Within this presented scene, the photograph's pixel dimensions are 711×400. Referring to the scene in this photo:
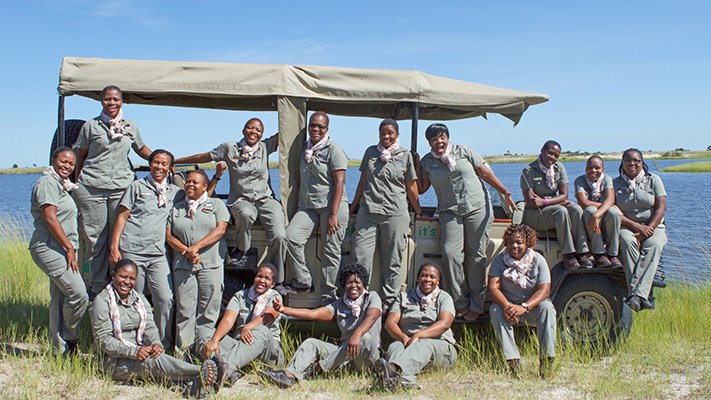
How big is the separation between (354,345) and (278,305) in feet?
2.37

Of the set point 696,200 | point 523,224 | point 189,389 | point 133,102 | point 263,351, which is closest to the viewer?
point 189,389

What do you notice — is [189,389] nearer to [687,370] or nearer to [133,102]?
[133,102]

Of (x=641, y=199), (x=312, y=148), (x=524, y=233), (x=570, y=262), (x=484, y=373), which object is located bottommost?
(x=484, y=373)

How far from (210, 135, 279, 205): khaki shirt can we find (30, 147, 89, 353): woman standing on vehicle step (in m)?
1.26

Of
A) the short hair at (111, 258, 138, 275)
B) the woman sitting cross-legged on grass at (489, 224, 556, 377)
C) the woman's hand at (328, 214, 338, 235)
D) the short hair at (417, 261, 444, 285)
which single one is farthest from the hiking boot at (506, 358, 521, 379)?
the short hair at (111, 258, 138, 275)

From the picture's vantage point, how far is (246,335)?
5.93 metres

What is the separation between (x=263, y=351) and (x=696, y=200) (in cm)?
2593

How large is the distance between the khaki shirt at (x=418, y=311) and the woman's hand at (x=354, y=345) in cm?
47

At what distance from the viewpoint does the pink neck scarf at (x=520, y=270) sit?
621cm

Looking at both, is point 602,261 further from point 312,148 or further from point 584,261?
point 312,148

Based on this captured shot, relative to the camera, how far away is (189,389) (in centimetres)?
550

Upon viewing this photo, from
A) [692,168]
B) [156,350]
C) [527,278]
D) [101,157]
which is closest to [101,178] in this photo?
[101,157]

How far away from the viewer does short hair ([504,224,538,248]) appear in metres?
6.22

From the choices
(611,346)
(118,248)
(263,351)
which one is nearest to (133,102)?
(118,248)
